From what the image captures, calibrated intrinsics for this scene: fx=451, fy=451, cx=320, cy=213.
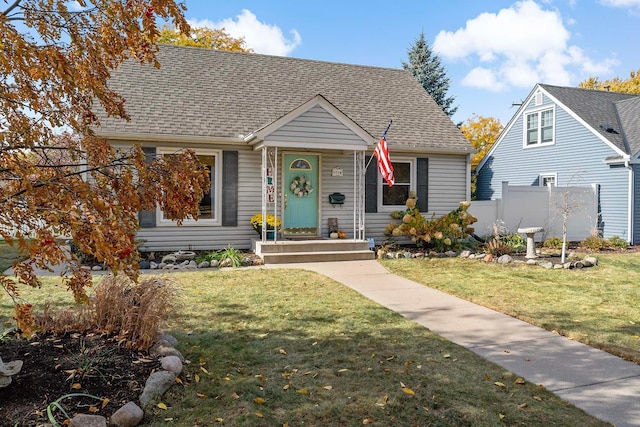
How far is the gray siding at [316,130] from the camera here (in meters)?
10.7

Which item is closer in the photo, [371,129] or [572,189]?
[371,129]

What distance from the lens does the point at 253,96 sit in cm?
1314

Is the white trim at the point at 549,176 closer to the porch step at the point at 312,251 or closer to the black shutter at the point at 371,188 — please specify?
the black shutter at the point at 371,188

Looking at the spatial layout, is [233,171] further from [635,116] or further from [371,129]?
[635,116]

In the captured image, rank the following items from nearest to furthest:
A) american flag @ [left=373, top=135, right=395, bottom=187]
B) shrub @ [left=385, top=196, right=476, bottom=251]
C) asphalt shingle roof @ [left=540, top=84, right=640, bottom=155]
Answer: american flag @ [left=373, top=135, right=395, bottom=187] < shrub @ [left=385, top=196, right=476, bottom=251] < asphalt shingle roof @ [left=540, top=84, right=640, bottom=155]

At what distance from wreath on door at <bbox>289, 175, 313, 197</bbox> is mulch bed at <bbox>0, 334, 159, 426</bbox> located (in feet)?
26.8

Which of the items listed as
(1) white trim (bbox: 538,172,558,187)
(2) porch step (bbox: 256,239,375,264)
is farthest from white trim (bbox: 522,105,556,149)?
(2) porch step (bbox: 256,239,375,264)

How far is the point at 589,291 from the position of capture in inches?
293

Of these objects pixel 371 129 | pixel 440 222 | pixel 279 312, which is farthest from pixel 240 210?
pixel 279 312

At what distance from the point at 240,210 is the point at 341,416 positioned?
29.3ft

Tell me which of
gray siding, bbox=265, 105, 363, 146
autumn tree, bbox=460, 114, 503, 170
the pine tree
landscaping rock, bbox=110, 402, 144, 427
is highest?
the pine tree

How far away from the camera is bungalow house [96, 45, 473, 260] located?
1100 centimetres

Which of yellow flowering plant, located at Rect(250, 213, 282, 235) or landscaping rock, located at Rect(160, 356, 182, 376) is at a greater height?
yellow flowering plant, located at Rect(250, 213, 282, 235)

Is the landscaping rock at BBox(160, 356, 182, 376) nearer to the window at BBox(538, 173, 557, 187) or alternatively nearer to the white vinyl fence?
the white vinyl fence
